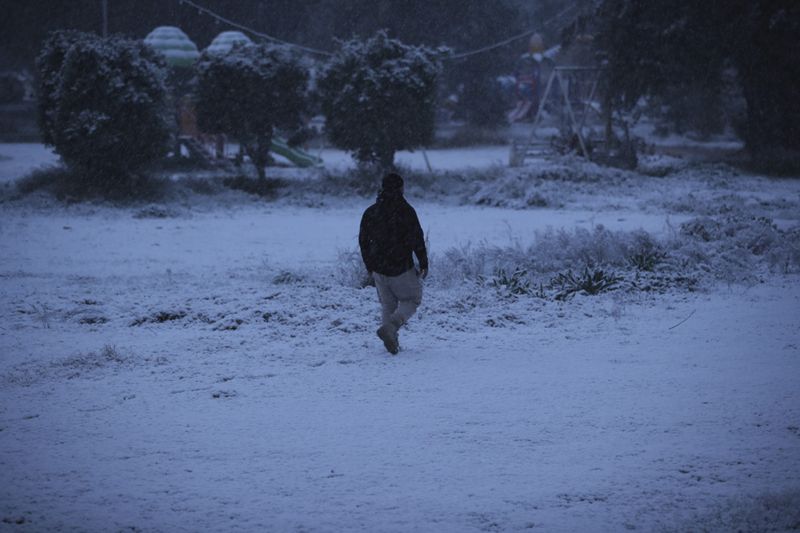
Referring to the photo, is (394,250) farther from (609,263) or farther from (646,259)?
(646,259)

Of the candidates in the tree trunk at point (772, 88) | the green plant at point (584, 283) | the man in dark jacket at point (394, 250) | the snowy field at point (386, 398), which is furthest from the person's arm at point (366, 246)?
the tree trunk at point (772, 88)

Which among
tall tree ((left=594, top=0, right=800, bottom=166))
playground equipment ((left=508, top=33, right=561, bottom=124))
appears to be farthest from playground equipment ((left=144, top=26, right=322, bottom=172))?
playground equipment ((left=508, top=33, right=561, bottom=124))

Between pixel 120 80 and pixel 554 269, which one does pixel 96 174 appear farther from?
pixel 554 269

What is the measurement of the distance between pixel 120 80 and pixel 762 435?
16.7 m

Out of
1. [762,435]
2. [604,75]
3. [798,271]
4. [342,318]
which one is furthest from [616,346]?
[604,75]

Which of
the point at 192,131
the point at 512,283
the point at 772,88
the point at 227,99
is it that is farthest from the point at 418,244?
the point at 192,131

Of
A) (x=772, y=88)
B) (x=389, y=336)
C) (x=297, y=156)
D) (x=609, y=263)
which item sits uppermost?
(x=772, y=88)

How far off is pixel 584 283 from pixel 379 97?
1238cm

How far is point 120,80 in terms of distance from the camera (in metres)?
17.6

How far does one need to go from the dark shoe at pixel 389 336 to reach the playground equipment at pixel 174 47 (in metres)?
26.3

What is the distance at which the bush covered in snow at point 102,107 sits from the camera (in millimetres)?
17547

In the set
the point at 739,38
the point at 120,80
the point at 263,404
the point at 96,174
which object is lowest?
the point at 263,404

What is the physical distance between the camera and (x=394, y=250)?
263 inches

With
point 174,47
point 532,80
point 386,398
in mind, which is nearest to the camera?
point 386,398
